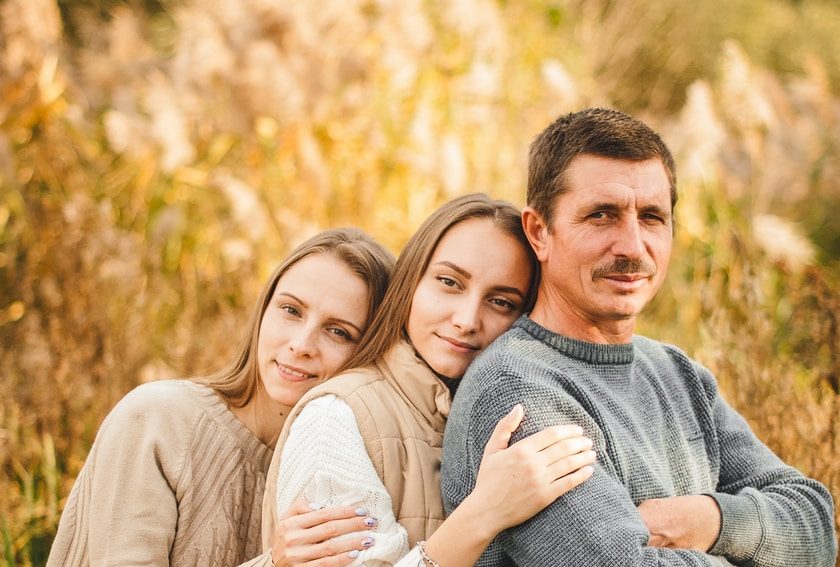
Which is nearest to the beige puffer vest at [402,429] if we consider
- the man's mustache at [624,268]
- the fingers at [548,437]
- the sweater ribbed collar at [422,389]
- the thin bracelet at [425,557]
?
the sweater ribbed collar at [422,389]

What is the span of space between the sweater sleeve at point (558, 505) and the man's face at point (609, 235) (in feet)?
1.06

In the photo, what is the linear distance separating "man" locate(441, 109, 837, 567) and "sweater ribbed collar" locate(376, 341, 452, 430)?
12 cm

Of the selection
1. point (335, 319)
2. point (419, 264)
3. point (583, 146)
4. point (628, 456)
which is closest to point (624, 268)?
point (583, 146)

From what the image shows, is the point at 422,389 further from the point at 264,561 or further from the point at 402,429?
the point at 264,561

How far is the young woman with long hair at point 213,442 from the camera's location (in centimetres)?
256

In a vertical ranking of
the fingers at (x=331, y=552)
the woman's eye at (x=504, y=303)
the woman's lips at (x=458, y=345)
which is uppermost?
the woman's eye at (x=504, y=303)

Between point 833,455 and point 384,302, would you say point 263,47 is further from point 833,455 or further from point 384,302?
point 833,455

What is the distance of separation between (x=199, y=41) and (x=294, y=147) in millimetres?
755

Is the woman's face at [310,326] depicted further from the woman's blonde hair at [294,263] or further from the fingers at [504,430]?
the fingers at [504,430]

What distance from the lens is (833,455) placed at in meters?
3.02

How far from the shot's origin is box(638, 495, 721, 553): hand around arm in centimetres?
218

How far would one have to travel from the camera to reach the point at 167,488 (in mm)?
2617

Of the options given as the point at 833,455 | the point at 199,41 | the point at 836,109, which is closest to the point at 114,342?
the point at 199,41

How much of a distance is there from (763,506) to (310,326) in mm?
1309
